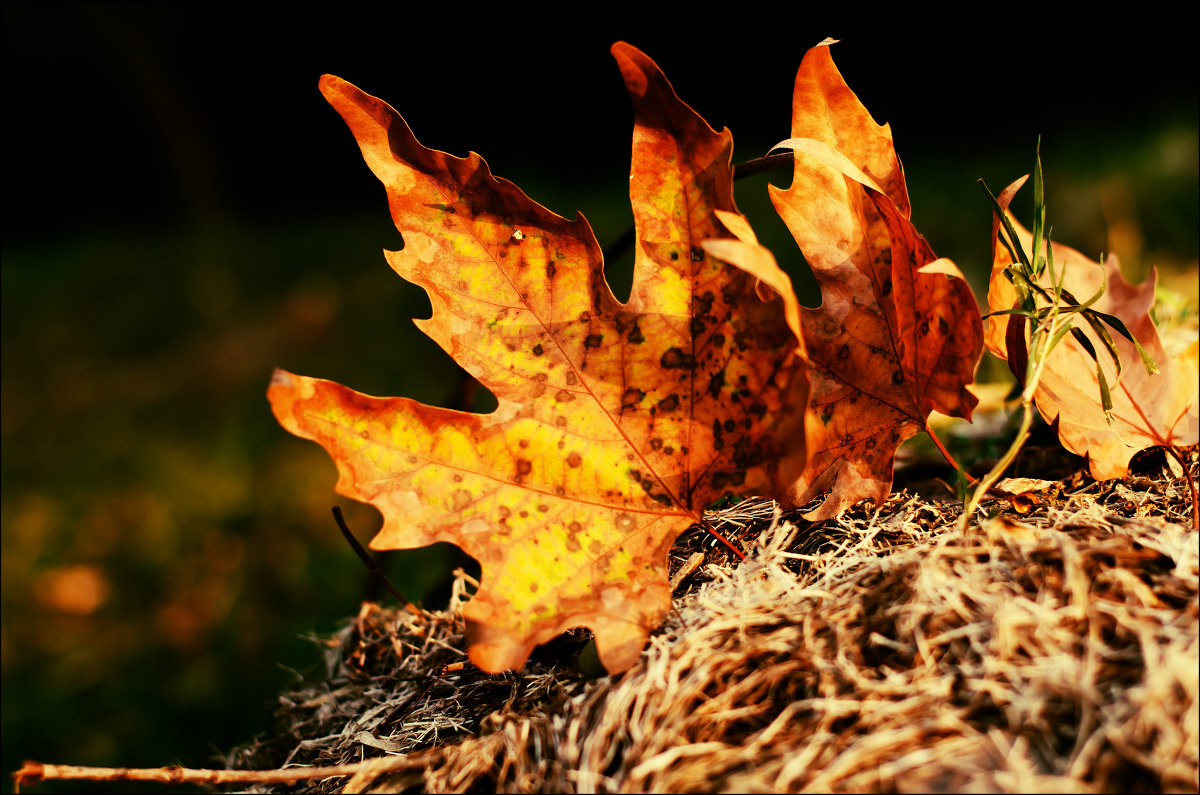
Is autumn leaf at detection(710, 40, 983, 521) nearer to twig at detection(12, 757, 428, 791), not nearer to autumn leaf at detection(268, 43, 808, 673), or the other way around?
autumn leaf at detection(268, 43, 808, 673)

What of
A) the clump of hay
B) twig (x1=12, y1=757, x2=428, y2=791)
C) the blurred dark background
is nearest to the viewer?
the clump of hay

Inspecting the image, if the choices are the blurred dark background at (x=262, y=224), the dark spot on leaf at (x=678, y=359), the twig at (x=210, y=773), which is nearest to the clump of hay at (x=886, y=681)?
the twig at (x=210, y=773)

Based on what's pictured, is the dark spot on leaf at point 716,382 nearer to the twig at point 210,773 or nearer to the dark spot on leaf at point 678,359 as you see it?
the dark spot on leaf at point 678,359

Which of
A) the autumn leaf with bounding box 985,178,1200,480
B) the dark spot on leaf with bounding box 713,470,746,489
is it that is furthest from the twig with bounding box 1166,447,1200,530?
the dark spot on leaf with bounding box 713,470,746,489

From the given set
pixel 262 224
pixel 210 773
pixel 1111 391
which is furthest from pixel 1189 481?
pixel 262 224

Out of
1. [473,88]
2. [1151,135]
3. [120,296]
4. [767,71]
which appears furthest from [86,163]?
[1151,135]

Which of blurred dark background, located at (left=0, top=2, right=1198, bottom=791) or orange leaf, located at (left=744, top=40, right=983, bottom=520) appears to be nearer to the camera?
orange leaf, located at (left=744, top=40, right=983, bottom=520)

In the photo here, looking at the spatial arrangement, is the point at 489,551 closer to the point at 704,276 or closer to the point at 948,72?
the point at 704,276
